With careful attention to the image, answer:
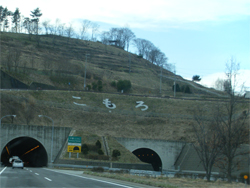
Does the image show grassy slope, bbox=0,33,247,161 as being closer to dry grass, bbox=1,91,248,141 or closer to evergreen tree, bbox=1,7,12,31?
dry grass, bbox=1,91,248,141

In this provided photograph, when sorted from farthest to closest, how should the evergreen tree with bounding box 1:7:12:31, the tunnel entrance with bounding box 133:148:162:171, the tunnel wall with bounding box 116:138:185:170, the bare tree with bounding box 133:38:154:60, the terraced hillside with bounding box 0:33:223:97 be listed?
the bare tree with bounding box 133:38:154:60 < the evergreen tree with bounding box 1:7:12:31 < the terraced hillside with bounding box 0:33:223:97 < the tunnel entrance with bounding box 133:148:162:171 < the tunnel wall with bounding box 116:138:185:170

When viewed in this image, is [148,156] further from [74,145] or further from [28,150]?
[28,150]

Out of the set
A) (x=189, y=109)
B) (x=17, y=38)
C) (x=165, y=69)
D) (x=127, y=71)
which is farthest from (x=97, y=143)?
(x=165, y=69)

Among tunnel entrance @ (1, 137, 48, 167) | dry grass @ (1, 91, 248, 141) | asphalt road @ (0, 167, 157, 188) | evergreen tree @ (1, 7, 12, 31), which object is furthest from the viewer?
evergreen tree @ (1, 7, 12, 31)

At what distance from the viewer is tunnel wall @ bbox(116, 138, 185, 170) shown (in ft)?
172

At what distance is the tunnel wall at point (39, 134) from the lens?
47906mm

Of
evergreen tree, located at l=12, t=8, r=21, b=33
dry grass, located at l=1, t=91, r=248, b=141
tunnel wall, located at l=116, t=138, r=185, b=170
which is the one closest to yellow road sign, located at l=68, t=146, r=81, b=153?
tunnel wall, located at l=116, t=138, r=185, b=170

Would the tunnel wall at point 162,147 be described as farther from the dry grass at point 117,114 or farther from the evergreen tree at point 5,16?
the evergreen tree at point 5,16

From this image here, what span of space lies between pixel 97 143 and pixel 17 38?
112 m

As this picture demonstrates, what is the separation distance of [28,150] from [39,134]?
54.9 ft

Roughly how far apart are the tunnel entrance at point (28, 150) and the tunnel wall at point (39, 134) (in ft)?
8.73

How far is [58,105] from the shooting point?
7094 centimetres

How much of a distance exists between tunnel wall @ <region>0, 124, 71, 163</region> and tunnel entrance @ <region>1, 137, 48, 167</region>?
2660 millimetres

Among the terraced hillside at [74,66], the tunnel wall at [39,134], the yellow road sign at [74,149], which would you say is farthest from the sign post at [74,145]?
the terraced hillside at [74,66]
